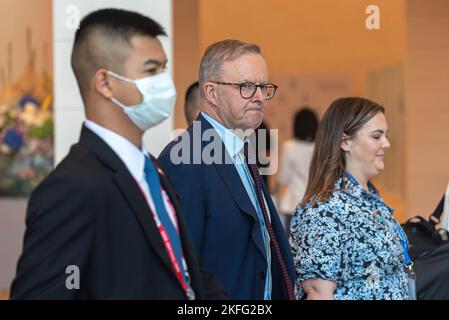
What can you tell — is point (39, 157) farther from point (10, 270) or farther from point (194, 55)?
point (194, 55)

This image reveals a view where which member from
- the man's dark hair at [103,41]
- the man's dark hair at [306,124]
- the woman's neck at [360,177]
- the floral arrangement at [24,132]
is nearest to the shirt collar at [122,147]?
the man's dark hair at [103,41]

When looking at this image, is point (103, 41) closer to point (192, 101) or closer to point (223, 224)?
point (223, 224)

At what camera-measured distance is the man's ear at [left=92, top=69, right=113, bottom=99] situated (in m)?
1.97

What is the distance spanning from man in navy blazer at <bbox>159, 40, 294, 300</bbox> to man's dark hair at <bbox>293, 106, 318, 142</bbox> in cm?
416

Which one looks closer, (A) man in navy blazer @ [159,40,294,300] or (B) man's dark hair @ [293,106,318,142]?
(A) man in navy blazer @ [159,40,294,300]

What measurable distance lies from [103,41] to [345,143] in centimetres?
144

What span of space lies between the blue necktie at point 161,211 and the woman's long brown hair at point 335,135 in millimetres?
1175

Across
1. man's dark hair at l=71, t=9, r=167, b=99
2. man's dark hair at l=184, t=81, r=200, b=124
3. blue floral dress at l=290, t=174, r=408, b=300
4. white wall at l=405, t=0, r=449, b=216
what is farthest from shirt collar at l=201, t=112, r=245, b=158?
white wall at l=405, t=0, r=449, b=216

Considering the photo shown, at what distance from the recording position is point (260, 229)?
2.78 m

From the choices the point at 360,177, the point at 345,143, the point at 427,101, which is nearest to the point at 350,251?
the point at 360,177

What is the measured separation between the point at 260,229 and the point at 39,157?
368cm

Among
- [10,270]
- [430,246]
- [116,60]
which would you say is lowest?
[10,270]

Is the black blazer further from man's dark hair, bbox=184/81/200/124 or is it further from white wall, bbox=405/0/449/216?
white wall, bbox=405/0/449/216
